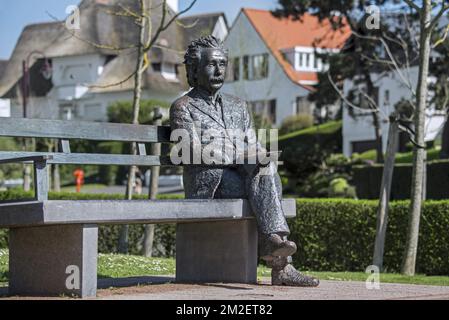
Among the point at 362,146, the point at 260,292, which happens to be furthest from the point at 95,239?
the point at 362,146

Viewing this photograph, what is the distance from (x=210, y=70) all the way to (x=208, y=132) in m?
0.62

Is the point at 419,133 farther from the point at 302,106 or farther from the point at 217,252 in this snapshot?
the point at 302,106

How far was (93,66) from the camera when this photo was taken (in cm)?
6222

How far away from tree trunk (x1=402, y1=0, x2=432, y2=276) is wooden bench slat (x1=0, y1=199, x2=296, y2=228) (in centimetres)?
641

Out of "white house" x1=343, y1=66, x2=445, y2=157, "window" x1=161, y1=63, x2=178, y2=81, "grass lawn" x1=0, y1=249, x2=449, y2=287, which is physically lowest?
"grass lawn" x1=0, y1=249, x2=449, y2=287

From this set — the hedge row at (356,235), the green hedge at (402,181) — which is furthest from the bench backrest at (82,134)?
the green hedge at (402,181)

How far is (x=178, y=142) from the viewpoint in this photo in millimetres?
9016

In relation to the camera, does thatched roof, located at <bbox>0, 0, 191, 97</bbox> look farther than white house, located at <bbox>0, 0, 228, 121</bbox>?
No

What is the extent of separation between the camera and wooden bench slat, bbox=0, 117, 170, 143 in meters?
8.21

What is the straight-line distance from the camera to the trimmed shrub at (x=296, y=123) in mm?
53344

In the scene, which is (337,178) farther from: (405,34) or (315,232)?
(315,232)

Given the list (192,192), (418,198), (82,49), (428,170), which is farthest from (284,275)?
(82,49)

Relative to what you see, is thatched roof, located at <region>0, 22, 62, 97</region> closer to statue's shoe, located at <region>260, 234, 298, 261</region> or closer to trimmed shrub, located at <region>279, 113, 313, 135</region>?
trimmed shrub, located at <region>279, 113, 313, 135</region>

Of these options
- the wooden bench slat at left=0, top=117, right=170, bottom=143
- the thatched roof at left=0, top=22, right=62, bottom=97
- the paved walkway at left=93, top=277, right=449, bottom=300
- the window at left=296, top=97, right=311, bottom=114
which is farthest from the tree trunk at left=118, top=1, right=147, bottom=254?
the thatched roof at left=0, top=22, right=62, bottom=97
